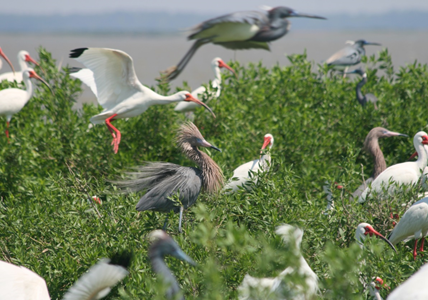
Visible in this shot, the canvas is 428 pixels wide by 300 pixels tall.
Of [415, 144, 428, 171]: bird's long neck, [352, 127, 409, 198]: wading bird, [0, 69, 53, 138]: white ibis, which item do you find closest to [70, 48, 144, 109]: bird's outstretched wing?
[0, 69, 53, 138]: white ibis

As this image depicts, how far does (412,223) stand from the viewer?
405cm

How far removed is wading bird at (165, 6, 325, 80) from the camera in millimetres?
9727

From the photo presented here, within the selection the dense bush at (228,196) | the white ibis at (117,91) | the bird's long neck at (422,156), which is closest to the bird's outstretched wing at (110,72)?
the white ibis at (117,91)

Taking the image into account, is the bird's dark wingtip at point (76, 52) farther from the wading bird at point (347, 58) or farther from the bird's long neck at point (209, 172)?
the wading bird at point (347, 58)

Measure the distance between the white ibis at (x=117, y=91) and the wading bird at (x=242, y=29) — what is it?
9.55 ft

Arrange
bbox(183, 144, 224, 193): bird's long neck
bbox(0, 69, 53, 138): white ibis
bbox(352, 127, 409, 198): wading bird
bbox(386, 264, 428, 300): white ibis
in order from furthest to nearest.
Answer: bbox(0, 69, 53, 138): white ibis → bbox(352, 127, 409, 198): wading bird → bbox(183, 144, 224, 193): bird's long neck → bbox(386, 264, 428, 300): white ibis

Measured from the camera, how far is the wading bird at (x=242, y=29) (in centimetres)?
973

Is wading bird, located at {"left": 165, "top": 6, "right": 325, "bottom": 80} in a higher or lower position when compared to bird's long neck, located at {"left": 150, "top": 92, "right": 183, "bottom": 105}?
higher

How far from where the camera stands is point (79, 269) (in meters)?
3.57

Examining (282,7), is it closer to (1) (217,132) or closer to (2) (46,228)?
(1) (217,132)

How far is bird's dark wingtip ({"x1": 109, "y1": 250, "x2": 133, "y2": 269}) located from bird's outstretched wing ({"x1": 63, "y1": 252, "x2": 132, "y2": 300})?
0.17 ft

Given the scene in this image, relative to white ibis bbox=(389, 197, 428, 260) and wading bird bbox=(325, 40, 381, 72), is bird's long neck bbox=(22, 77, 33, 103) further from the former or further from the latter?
wading bird bbox=(325, 40, 381, 72)

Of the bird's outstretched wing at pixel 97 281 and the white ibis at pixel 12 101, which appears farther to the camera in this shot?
the white ibis at pixel 12 101

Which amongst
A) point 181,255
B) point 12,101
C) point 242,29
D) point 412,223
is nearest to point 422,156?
point 412,223
